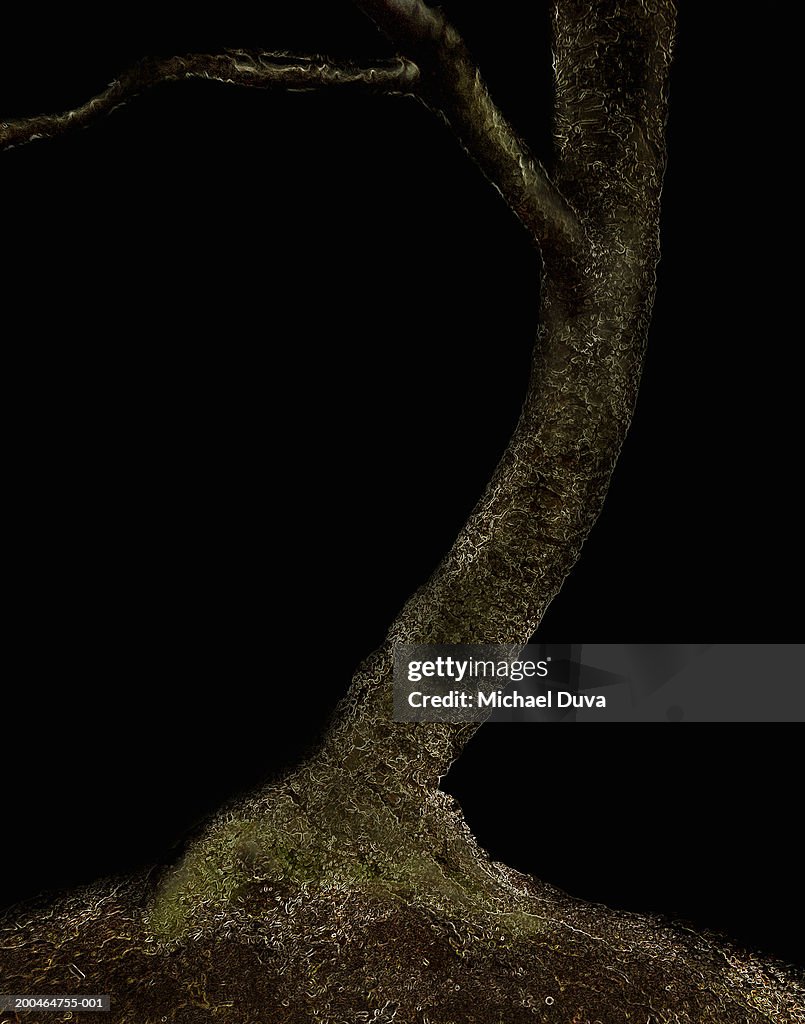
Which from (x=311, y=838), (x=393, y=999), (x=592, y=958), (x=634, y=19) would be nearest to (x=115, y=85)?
(x=634, y=19)

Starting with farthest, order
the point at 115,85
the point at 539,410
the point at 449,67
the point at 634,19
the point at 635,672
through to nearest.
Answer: the point at 635,672, the point at 539,410, the point at 634,19, the point at 115,85, the point at 449,67

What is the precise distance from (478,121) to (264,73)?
1.40ft

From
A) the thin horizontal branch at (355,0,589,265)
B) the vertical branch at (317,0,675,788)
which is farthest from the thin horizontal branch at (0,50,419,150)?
the vertical branch at (317,0,675,788)

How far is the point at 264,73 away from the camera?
195 centimetres

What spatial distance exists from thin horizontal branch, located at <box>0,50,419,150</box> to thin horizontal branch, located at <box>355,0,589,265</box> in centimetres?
7

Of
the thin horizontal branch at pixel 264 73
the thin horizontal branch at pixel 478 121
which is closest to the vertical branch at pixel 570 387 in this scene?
the thin horizontal branch at pixel 478 121

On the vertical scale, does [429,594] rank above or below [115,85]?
below

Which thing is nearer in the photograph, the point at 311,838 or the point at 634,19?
the point at 634,19

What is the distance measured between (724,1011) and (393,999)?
76 centimetres

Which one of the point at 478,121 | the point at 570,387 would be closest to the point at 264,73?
the point at 478,121

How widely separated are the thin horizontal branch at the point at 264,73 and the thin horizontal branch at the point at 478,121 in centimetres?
7

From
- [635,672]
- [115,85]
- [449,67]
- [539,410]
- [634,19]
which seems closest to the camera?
[449,67]

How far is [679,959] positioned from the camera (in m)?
2.44

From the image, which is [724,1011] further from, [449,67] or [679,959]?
[449,67]
